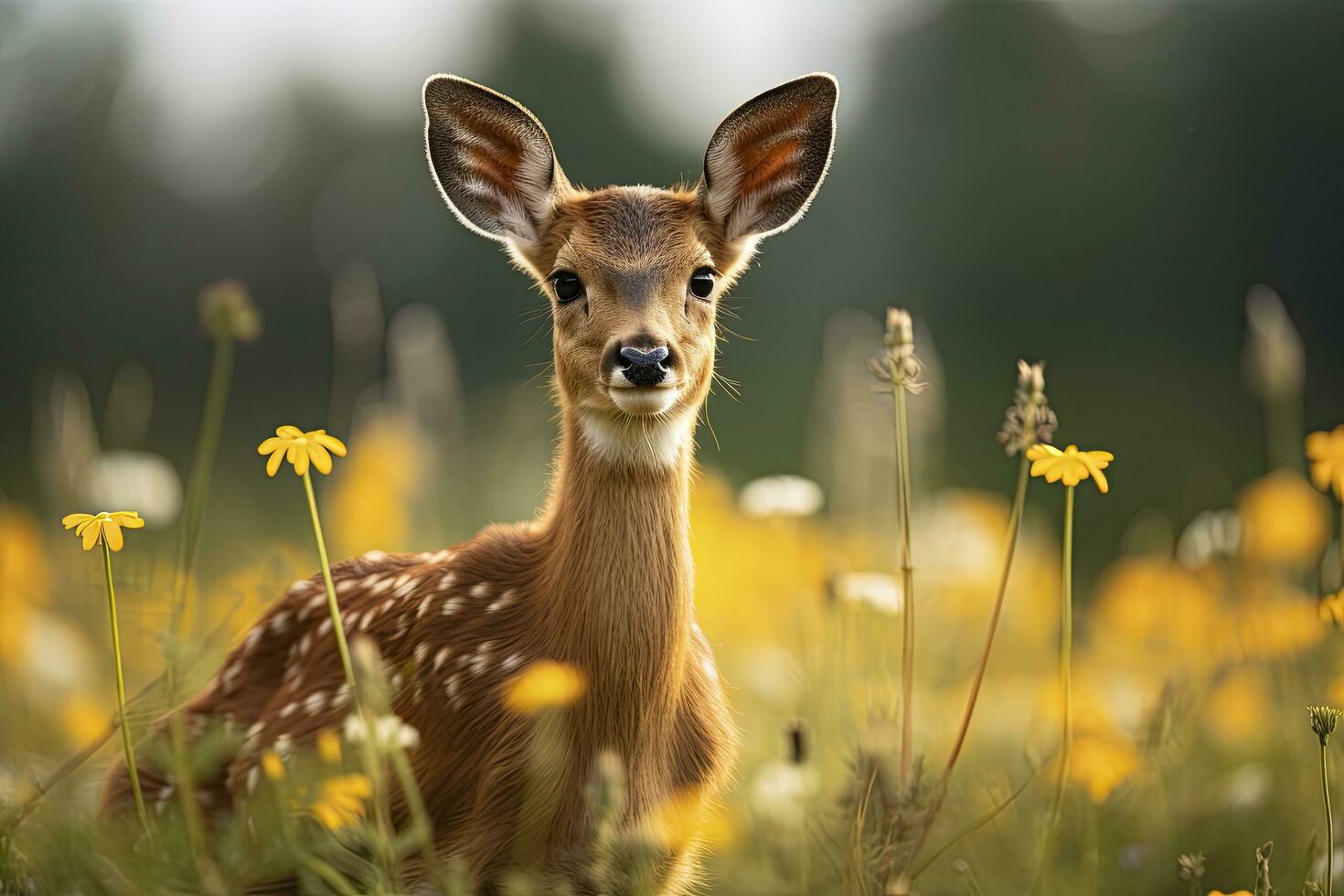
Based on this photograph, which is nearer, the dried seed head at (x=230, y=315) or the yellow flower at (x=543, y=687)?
the yellow flower at (x=543, y=687)

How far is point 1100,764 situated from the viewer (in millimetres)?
3170

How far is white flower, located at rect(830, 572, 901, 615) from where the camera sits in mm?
3508

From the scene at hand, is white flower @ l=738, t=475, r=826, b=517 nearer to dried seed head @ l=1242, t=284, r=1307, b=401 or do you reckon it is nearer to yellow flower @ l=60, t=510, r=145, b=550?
dried seed head @ l=1242, t=284, r=1307, b=401

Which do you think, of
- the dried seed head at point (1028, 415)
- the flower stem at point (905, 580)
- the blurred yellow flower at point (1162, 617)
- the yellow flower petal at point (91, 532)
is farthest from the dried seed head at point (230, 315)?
the blurred yellow flower at point (1162, 617)

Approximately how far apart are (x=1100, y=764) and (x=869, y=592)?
68 cm

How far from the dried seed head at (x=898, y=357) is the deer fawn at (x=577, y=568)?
0.49m

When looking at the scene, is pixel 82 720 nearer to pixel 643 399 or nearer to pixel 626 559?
pixel 626 559

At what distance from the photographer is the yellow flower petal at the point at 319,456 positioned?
101 inches

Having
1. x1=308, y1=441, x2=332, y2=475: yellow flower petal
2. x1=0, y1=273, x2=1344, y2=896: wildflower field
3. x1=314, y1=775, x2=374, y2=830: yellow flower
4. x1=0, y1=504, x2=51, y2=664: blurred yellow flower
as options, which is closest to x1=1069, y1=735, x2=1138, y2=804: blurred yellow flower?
x1=0, y1=273, x2=1344, y2=896: wildflower field

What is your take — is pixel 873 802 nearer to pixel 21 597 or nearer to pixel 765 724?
pixel 765 724

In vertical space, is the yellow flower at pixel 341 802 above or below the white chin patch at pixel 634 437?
below

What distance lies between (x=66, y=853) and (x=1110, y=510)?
6375 mm

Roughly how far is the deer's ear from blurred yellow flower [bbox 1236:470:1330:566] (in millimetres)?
2466

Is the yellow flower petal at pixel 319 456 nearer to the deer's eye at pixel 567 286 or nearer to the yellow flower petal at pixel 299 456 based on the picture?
the yellow flower petal at pixel 299 456
